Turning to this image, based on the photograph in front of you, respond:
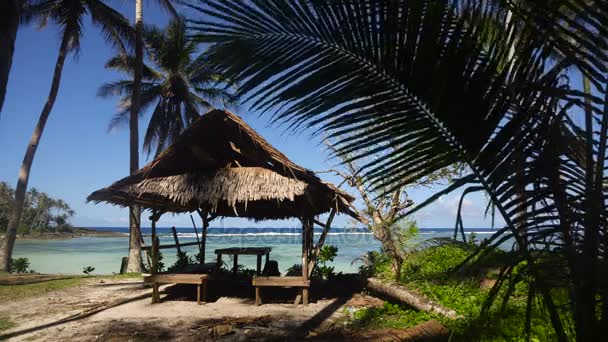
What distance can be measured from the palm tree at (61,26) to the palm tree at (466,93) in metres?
16.2

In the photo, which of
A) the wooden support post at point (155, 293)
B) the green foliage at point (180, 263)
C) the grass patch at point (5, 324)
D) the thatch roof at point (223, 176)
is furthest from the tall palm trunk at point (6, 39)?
the green foliage at point (180, 263)

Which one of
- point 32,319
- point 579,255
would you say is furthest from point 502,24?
point 32,319

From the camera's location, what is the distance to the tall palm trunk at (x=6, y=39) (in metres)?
4.55

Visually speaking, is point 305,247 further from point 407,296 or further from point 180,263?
point 180,263

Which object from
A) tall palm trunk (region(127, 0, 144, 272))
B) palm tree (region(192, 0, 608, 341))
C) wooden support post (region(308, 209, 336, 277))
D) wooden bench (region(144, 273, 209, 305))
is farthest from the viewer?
tall palm trunk (region(127, 0, 144, 272))

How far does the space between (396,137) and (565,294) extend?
0.99m

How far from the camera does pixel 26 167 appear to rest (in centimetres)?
1423

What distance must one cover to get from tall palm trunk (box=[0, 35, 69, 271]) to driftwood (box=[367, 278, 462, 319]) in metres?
12.8

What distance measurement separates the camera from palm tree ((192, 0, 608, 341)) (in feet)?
4.73

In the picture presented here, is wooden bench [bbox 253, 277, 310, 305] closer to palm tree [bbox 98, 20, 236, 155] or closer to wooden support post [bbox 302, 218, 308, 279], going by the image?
wooden support post [bbox 302, 218, 308, 279]

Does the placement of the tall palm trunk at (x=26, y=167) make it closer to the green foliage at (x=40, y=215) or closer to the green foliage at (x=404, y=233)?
the green foliage at (x=404, y=233)

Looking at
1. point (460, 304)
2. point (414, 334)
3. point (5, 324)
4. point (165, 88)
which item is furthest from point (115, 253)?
point (414, 334)

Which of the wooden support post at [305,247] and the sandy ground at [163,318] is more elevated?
the wooden support post at [305,247]

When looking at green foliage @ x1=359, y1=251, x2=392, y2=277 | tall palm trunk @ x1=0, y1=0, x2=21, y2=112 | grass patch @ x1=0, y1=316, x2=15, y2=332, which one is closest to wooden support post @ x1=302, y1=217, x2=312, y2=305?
green foliage @ x1=359, y1=251, x2=392, y2=277
